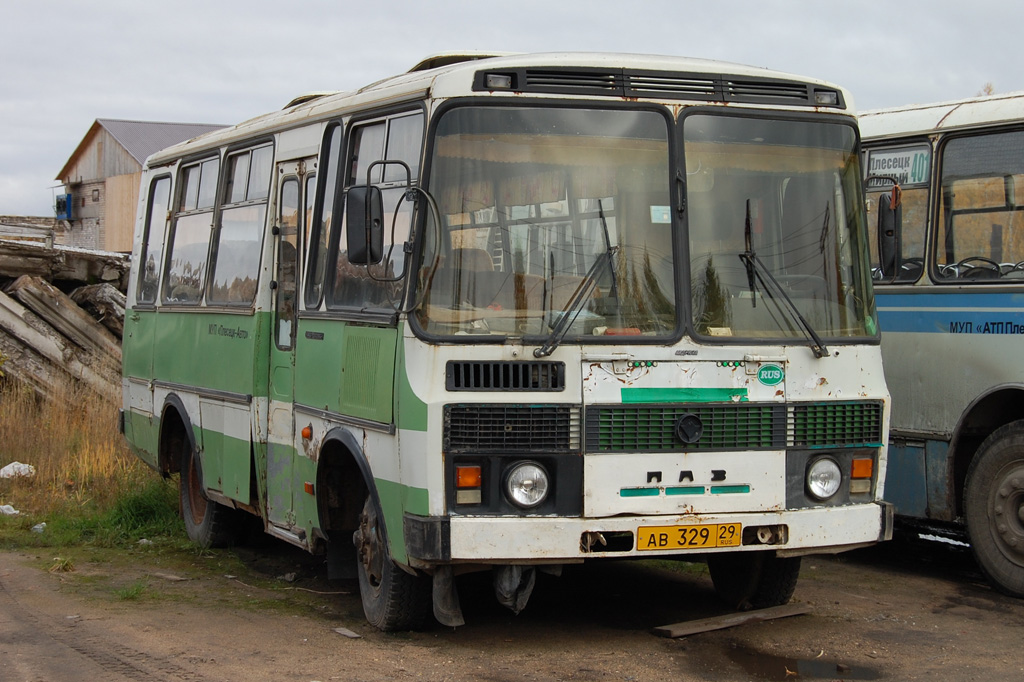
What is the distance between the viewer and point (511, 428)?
6.45 meters

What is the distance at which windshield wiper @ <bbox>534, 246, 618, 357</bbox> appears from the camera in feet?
21.1

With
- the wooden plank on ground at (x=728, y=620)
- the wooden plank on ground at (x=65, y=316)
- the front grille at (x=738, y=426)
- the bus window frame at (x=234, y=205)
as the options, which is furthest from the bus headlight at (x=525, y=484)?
the wooden plank on ground at (x=65, y=316)

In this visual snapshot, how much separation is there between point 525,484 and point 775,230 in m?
1.86

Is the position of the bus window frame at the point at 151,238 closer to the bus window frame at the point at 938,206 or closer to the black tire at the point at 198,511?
the black tire at the point at 198,511

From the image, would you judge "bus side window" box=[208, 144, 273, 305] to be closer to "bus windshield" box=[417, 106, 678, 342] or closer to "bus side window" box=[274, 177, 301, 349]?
"bus side window" box=[274, 177, 301, 349]

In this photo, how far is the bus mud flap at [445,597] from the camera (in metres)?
6.70

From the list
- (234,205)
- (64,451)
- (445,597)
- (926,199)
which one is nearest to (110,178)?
(64,451)

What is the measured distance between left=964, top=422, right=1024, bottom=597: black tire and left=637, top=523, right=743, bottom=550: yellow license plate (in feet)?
8.64

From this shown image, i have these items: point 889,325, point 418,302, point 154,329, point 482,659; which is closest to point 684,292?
point 418,302

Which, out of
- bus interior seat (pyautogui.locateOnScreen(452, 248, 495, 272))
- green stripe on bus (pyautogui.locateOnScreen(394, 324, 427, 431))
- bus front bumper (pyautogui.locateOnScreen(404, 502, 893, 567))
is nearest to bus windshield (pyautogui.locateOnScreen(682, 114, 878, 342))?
bus front bumper (pyautogui.locateOnScreen(404, 502, 893, 567))

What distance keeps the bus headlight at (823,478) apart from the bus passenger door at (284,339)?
10.3 feet

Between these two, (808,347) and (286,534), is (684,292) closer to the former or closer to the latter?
(808,347)

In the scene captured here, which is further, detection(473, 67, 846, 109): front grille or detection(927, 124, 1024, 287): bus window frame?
detection(927, 124, 1024, 287): bus window frame

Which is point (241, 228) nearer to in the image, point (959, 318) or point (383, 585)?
point (383, 585)
